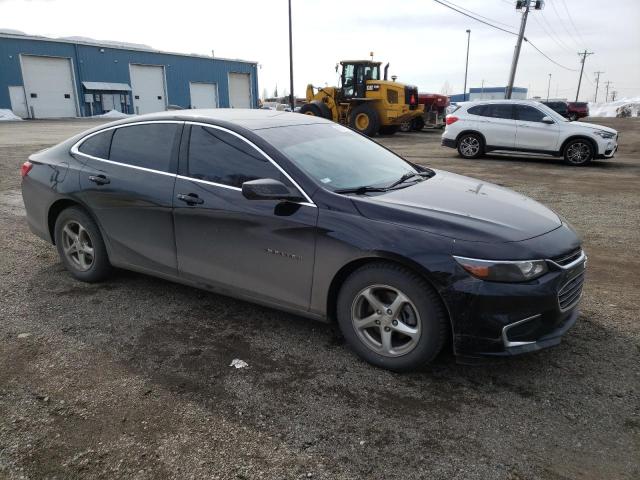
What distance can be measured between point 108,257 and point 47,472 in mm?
2344

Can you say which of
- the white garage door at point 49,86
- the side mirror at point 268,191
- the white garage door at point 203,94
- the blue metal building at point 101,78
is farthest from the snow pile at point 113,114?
the side mirror at point 268,191

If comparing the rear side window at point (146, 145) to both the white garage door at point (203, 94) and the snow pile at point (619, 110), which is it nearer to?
the white garage door at point (203, 94)

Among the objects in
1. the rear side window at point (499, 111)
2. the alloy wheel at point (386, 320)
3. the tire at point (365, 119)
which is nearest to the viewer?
the alloy wheel at point (386, 320)

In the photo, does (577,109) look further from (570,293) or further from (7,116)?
(7,116)

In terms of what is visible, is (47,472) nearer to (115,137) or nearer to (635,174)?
(115,137)

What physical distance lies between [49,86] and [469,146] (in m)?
36.2

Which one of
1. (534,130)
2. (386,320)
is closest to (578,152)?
(534,130)

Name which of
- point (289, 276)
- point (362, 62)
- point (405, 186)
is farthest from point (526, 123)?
point (289, 276)

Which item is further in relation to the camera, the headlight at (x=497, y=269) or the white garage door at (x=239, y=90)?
the white garage door at (x=239, y=90)

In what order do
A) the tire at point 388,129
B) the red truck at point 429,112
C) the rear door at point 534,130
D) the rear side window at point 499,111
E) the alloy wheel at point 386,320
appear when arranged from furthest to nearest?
the red truck at point 429,112 → the tire at point 388,129 → the rear side window at point 499,111 → the rear door at point 534,130 → the alloy wheel at point 386,320

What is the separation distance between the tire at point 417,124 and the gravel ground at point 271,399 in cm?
2224

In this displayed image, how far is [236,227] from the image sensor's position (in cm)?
353

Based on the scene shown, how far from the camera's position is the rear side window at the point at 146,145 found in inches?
157

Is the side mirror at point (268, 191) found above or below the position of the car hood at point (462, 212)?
above
